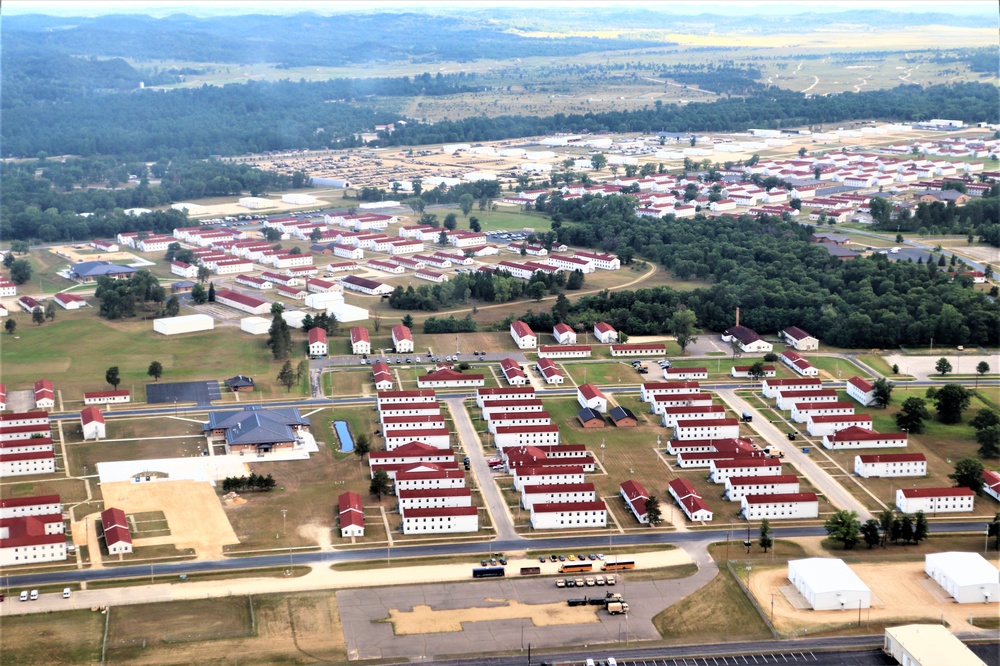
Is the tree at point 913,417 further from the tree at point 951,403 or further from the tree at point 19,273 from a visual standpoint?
the tree at point 19,273

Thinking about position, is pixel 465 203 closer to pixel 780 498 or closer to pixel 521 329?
pixel 521 329

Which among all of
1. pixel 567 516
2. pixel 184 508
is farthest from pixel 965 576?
pixel 184 508

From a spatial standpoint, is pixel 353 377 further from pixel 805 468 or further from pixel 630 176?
pixel 630 176

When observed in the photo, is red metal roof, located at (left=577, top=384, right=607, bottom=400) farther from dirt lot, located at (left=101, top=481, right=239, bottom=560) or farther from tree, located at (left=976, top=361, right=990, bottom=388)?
tree, located at (left=976, top=361, right=990, bottom=388)

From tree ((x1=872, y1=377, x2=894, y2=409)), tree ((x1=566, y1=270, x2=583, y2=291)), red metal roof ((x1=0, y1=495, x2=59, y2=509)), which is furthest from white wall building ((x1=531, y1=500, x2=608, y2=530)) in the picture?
tree ((x1=566, y1=270, x2=583, y2=291))

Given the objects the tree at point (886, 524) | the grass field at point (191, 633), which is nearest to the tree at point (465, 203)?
the tree at point (886, 524)

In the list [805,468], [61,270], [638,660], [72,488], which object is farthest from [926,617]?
[61,270]

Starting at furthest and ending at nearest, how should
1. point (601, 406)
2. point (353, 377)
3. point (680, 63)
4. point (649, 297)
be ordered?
point (680, 63) → point (649, 297) → point (353, 377) → point (601, 406)
